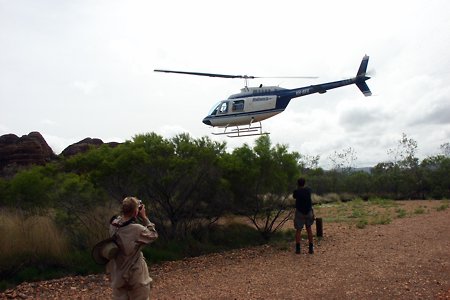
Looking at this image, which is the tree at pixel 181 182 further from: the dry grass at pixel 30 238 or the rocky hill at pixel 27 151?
the rocky hill at pixel 27 151

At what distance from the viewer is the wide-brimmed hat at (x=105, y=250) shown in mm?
4473

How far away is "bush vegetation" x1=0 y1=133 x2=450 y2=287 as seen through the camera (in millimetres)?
10094

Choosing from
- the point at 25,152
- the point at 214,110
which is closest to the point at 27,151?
the point at 25,152

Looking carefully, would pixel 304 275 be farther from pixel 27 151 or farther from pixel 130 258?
pixel 27 151

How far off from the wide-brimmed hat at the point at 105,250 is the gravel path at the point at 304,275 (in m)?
3.77

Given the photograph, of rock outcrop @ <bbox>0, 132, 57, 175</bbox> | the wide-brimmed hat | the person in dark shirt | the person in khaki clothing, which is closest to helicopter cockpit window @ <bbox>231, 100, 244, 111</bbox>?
the person in dark shirt

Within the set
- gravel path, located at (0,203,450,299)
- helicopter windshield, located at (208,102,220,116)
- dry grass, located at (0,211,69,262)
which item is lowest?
gravel path, located at (0,203,450,299)

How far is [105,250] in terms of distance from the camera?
4.47m

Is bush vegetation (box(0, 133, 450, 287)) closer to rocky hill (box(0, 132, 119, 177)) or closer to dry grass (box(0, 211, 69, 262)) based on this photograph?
dry grass (box(0, 211, 69, 262))

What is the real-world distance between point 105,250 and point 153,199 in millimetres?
7984

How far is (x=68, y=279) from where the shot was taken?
9.56 m

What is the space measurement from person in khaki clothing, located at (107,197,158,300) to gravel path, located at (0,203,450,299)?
11.4 ft

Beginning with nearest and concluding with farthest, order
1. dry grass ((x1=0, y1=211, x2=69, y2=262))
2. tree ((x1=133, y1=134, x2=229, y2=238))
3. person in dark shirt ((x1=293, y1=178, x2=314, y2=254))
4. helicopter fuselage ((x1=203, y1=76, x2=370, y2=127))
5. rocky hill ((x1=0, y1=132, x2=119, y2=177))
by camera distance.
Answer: dry grass ((x1=0, y1=211, x2=69, y2=262))
person in dark shirt ((x1=293, y1=178, x2=314, y2=254))
tree ((x1=133, y1=134, x2=229, y2=238))
helicopter fuselage ((x1=203, y1=76, x2=370, y2=127))
rocky hill ((x1=0, y1=132, x2=119, y2=177))

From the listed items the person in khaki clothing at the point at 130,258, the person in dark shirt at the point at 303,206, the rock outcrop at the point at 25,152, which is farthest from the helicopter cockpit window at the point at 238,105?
the rock outcrop at the point at 25,152
